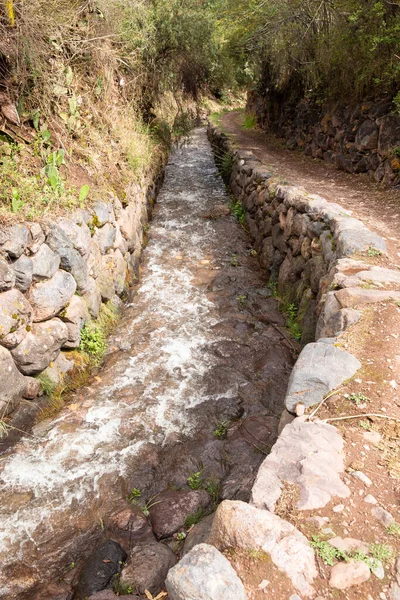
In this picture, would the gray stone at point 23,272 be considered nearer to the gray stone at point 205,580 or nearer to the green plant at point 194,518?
the green plant at point 194,518

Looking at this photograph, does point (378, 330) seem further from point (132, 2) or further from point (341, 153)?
point (132, 2)

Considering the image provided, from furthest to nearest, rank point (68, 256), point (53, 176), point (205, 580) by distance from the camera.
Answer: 1. point (53, 176)
2. point (68, 256)
3. point (205, 580)

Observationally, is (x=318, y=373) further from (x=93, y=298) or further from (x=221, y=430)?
(x=93, y=298)

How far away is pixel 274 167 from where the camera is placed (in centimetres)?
916

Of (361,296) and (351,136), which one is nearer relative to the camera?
(361,296)

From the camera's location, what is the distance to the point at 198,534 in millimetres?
2662

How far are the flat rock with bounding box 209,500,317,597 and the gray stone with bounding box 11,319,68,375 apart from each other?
8.30ft

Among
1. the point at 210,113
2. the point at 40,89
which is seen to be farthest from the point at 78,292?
the point at 210,113

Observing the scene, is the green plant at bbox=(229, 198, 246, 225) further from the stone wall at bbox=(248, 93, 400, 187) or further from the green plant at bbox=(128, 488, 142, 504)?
the green plant at bbox=(128, 488, 142, 504)

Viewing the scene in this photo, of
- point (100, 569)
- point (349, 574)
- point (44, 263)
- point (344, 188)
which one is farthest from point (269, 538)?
point (344, 188)

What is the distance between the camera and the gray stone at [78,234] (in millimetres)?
4463

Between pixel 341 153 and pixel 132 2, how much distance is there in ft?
16.0

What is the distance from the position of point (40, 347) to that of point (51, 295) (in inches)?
21.4

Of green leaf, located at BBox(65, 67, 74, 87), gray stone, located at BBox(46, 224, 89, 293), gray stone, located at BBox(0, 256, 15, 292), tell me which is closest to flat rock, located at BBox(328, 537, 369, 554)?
gray stone, located at BBox(0, 256, 15, 292)
